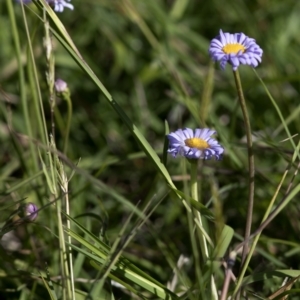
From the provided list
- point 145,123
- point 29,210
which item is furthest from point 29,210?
point 145,123

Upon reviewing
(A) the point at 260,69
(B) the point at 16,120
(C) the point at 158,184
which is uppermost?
(A) the point at 260,69

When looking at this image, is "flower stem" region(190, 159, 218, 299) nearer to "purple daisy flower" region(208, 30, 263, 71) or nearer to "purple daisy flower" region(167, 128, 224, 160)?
"purple daisy flower" region(167, 128, 224, 160)

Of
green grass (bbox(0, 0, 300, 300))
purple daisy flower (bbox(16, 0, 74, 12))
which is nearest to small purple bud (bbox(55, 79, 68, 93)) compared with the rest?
green grass (bbox(0, 0, 300, 300))

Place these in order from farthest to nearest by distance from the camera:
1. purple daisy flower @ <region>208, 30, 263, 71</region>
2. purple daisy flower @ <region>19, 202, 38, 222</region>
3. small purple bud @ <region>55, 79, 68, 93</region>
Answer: small purple bud @ <region>55, 79, 68, 93</region> → purple daisy flower @ <region>19, 202, 38, 222</region> → purple daisy flower @ <region>208, 30, 263, 71</region>

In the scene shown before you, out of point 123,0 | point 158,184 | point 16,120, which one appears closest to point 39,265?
point 158,184

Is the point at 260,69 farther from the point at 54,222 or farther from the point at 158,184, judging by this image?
the point at 54,222

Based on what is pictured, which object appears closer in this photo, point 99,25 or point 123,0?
point 123,0
